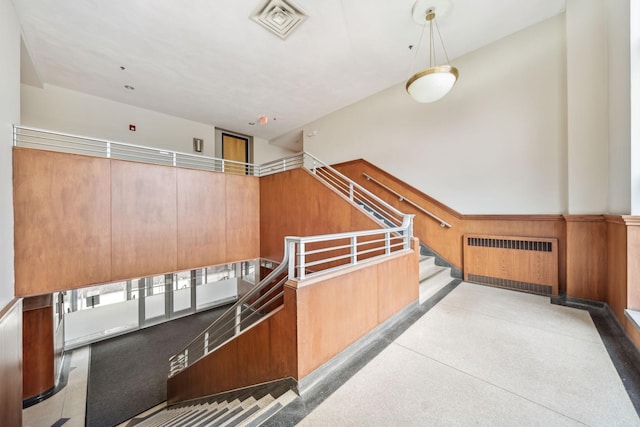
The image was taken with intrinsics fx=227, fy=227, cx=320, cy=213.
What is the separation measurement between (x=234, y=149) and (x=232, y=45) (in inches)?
171

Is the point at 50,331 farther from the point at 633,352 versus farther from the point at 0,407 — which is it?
the point at 633,352

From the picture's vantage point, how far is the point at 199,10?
3.21 meters

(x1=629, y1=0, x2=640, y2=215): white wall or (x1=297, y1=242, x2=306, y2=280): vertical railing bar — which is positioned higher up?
(x1=629, y1=0, x2=640, y2=215): white wall

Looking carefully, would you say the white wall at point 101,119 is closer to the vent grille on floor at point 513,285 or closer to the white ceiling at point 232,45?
the white ceiling at point 232,45

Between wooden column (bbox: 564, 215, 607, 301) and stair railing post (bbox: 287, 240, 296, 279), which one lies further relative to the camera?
wooden column (bbox: 564, 215, 607, 301)

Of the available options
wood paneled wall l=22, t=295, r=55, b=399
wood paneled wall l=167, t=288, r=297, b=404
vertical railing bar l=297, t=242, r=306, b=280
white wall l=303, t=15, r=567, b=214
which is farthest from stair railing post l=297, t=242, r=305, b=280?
wood paneled wall l=22, t=295, r=55, b=399

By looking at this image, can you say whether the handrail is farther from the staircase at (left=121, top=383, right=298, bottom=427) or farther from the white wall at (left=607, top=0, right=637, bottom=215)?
the staircase at (left=121, top=383, right=298, bottom=427)

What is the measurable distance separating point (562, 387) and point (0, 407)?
13.2 feet

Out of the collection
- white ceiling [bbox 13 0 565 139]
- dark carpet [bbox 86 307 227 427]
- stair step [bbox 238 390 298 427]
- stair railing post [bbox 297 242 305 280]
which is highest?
white ceiling [bbox 13 0 565 139]

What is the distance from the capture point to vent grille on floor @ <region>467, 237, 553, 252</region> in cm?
347

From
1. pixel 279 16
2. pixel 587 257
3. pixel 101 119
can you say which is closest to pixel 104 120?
pixel 101 119

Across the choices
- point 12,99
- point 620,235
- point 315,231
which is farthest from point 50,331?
point 620,235

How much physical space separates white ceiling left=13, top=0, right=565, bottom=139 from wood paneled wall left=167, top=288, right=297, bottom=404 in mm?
4009

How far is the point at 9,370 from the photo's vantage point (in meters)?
1.91
